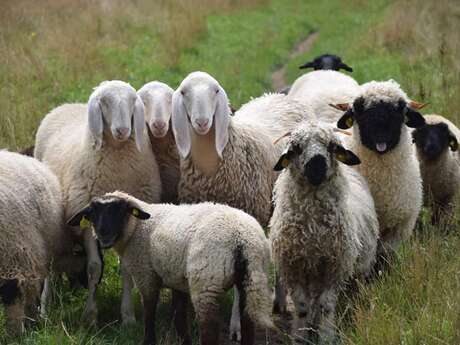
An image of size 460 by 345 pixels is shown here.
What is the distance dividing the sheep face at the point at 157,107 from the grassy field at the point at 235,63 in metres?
1.27

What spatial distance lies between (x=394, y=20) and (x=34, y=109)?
32.9 ft

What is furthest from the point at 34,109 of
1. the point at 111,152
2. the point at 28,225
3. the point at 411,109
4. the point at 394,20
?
the point at 394,20

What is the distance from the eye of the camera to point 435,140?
7.24 m

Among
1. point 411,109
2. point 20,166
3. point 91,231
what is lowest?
point 91,231

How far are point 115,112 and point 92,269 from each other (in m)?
1.20

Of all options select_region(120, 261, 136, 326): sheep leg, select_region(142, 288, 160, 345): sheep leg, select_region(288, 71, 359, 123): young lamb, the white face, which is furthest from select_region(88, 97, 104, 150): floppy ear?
select_region(288, 71, 359, 123): young lamb

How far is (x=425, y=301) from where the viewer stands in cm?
489

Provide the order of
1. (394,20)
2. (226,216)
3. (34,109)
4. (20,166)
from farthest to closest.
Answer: (394,20), (34,109), (20,166), (226,216)

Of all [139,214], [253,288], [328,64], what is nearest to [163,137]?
[139,214]

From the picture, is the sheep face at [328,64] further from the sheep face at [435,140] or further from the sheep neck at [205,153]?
the sheep neck at [205,153]

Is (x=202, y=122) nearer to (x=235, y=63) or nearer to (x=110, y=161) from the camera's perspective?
(x=110, y=161)

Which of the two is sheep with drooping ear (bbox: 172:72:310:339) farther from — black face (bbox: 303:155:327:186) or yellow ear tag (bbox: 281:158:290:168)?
black face (bbox: 303:155:327:186)

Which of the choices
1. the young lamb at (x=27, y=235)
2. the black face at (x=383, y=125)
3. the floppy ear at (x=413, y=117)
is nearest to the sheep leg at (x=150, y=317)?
the young lamb at (x=27, y=235)

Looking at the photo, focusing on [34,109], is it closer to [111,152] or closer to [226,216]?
[111,152]
